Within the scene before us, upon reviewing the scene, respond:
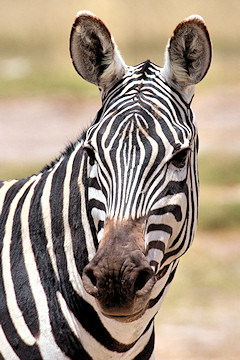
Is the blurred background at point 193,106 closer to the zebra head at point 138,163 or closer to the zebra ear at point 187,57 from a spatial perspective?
the zebra head at point 138,163

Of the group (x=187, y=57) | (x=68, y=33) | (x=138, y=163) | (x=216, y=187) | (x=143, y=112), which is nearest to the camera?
(x=138, y=163)

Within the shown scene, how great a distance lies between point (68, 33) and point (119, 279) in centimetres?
2587

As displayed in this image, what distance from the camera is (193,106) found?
18.9 meters

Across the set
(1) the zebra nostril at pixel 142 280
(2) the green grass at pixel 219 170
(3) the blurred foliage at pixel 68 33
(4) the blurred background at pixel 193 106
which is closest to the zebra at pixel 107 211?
(1) the zebra nostril at pixel 142 280

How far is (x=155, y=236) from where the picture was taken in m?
3.27

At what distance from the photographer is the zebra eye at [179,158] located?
331 cm

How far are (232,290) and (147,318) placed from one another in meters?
6.43

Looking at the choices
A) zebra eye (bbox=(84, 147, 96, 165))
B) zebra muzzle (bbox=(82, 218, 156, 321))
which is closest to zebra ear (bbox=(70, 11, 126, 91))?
zebra eye (bbox=(84, 147, 96, 165))

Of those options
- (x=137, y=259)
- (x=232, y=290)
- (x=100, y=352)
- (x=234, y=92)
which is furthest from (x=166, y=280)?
(x=234, y=92)

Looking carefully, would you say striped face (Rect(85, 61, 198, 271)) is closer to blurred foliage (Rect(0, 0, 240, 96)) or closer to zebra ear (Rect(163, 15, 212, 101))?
zebra ear (Rect(163, 15, 212, 101))

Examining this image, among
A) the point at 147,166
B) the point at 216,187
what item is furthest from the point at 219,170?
the point at 147,166

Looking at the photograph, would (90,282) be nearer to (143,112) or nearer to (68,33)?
(143,112)

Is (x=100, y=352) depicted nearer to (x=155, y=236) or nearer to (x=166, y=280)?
(x=166, y=280)

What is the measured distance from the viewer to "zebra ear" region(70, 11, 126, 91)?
A: 3.53 metres
